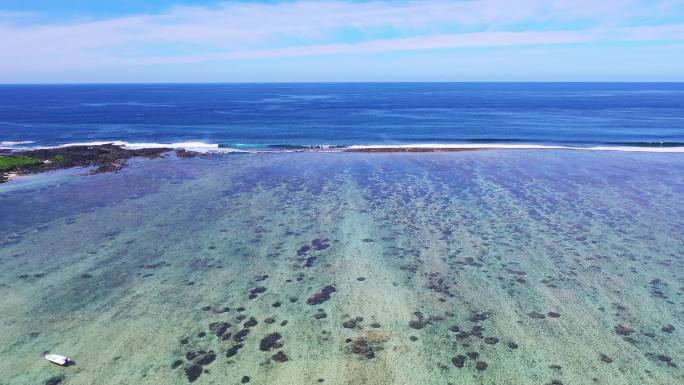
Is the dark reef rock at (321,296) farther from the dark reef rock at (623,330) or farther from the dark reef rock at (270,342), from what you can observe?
the dark reef rock at (623,330)

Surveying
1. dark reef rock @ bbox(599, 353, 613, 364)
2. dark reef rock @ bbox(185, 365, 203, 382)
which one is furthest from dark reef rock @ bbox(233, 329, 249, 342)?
dark reef rock @ bbox(599, 353, 613, 364)

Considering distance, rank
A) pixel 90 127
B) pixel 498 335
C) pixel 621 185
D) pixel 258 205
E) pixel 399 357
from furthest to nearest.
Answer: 1. pixel 90 127
2. pixel 621 185
3. pixel 258 205
4. pixel 498 335
5. pixel 399 357

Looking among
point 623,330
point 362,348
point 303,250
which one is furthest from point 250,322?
point 623,330

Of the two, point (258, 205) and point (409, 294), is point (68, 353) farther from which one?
point (258, 205)

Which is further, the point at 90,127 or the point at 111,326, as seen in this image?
the point at 90,127

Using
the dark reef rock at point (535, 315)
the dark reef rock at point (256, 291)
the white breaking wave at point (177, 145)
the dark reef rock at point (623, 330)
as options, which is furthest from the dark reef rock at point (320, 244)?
the white breaking wave at point (177, 145)

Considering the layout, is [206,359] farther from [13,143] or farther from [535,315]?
[13,143]

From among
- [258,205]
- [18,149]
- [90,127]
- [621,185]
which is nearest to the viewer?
[258,205]

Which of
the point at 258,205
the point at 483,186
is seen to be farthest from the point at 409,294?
the point at 483,186
